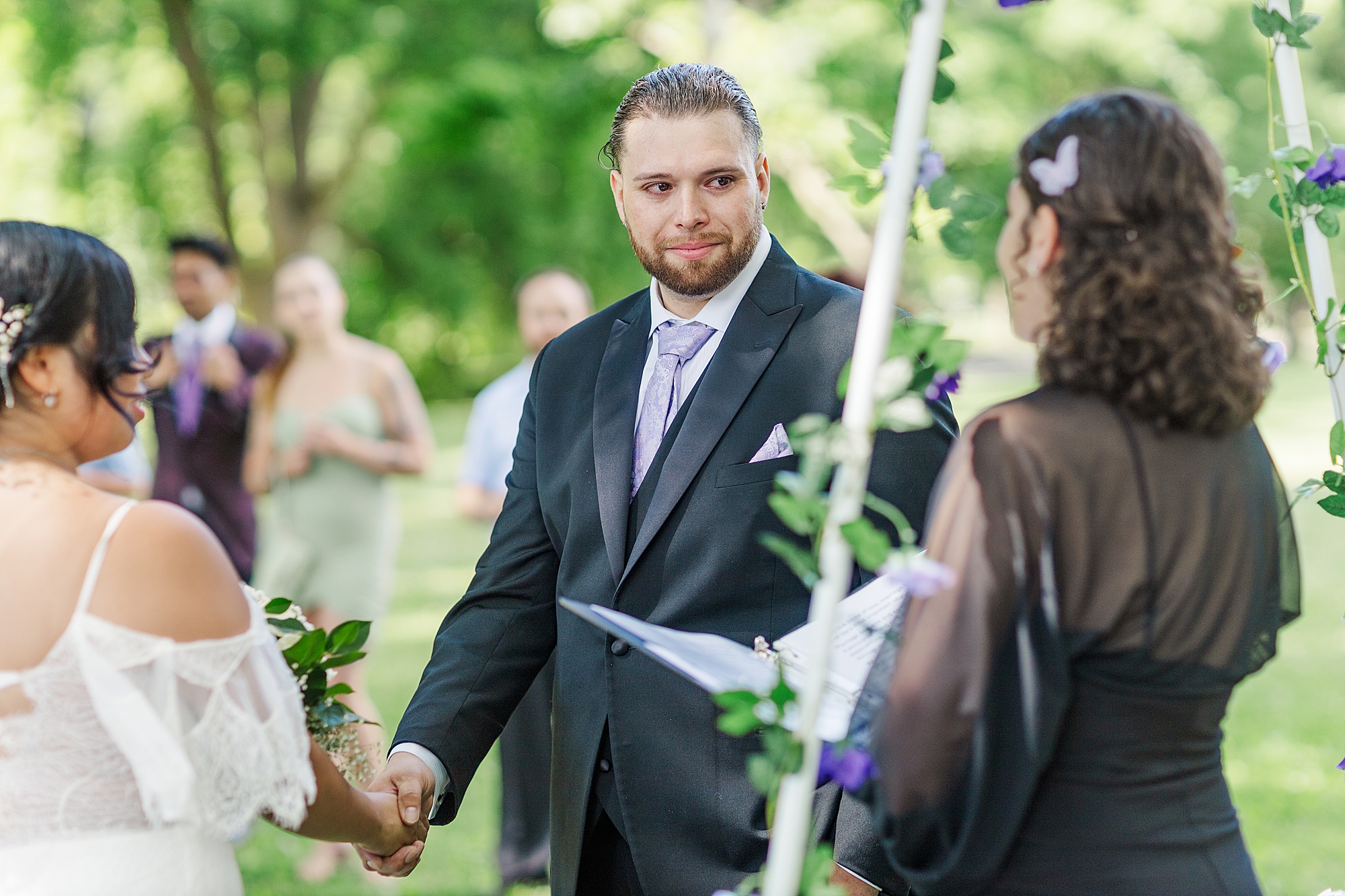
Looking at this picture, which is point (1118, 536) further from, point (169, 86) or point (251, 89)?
point (169, 86)

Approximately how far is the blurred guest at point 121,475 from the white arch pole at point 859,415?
17.2ft

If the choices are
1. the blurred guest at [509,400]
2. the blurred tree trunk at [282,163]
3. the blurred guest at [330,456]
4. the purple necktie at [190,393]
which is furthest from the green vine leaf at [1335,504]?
the blurred tree trunk at [282,163]

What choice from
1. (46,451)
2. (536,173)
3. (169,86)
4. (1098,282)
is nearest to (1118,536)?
(1098,282)

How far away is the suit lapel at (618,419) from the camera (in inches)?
97.3

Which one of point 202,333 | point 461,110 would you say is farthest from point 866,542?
point 461,110

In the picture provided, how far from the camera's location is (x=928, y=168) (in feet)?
5.17

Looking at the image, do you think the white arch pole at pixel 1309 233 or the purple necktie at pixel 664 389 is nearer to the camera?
the white arch pole at pixel 1309 233

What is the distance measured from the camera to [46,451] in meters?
1.88

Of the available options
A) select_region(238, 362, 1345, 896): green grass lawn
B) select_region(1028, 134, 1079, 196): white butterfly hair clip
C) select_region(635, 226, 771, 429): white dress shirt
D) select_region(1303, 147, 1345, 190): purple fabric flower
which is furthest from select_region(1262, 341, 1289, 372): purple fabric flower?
select_region(238, 362, 1345, 896): green grass lawn

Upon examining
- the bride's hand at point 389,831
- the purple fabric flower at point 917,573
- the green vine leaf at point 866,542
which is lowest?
the bride's hand at point 389,831

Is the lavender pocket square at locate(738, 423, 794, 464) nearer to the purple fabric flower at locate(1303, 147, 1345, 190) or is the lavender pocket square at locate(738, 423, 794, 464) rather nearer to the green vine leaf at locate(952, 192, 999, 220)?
the green vine leaf at locate(952, 192, 999, 220)

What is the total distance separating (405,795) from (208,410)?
390 cm

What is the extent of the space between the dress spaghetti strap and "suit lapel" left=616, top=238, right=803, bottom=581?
3.11 feet

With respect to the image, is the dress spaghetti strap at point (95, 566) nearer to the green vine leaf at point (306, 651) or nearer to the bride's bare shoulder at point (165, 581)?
the bride's bare shoulder at point (165, 581)
